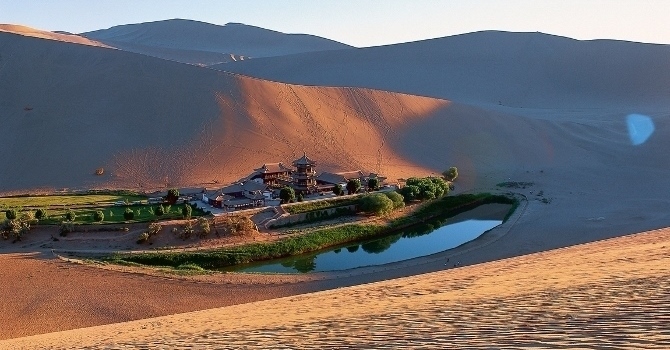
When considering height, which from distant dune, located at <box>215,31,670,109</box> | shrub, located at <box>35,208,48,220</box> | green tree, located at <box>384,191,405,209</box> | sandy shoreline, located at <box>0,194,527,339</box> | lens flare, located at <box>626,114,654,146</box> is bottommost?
sandy shoreline, located at <box>0,194,527,339</box>

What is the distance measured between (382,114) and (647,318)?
45941 millimetres

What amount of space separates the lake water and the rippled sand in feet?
36.7

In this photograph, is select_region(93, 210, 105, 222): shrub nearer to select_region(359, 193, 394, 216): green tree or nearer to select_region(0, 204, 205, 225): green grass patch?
select_region(0, 204, 205, 225): green grass patch

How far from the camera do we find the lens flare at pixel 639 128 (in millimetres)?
51219

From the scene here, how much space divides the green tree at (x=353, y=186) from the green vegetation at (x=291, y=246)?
147 inches

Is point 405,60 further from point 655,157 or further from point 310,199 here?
point 310,199

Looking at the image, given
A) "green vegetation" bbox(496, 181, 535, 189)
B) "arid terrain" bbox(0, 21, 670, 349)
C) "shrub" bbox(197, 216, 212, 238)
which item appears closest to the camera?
"arid terrain" bbox(0, 21, 670, 349)

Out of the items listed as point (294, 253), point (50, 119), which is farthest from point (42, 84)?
point (294, 253)

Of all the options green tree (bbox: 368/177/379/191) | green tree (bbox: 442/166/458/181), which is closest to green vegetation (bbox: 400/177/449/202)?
green tree (bbox: 368/177/379/191)

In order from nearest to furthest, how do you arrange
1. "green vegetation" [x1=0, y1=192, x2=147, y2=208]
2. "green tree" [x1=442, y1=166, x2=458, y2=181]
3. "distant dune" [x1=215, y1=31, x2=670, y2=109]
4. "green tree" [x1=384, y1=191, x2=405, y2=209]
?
"green vegetation" [x1=0, y1=192, x2=147, y2=208], "green tree" [x1=384, y1=191, x2=405, y2=209], "green tree" [x1=442, y1=166, x2=458, y2=181], "distant dune" [x1=215, y1=31, x2=670, y2=109]

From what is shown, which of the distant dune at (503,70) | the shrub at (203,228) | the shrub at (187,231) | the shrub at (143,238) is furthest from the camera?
the distant dune at (503,70)

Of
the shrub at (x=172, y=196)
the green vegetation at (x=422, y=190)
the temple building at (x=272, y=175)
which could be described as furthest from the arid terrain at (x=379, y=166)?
the shrub at (x=172, y=196)

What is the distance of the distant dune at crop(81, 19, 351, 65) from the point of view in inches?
5812

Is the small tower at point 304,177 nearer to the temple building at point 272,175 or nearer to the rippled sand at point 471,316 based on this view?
the temple building at point 272,175
